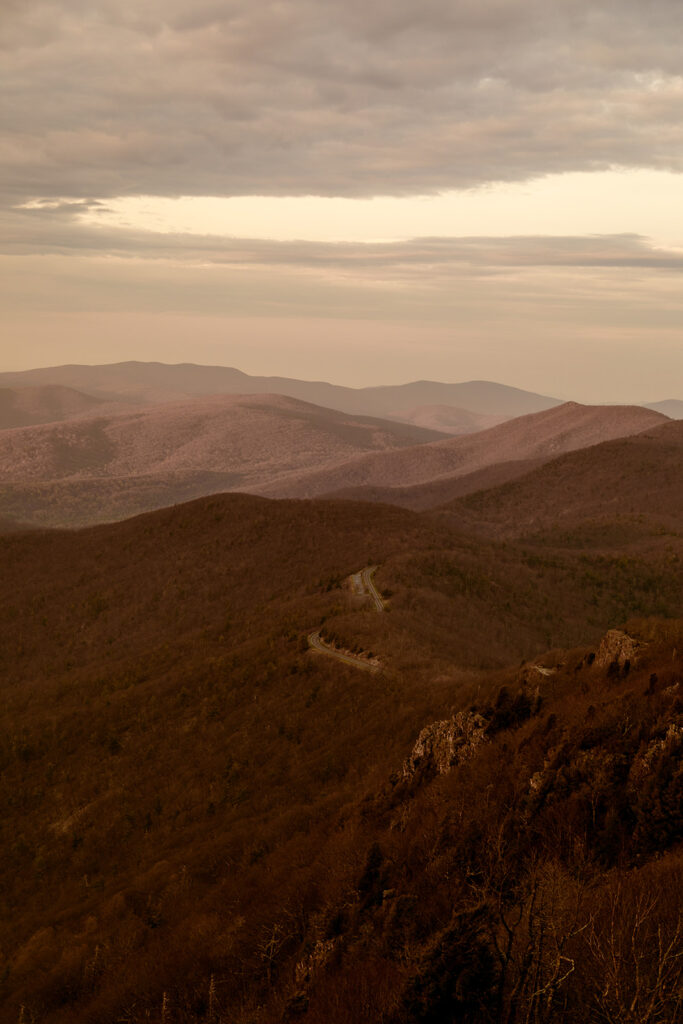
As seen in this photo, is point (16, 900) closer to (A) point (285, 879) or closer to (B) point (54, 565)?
(A) point (285, 879)

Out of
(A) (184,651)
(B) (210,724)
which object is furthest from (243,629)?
(B) (210,724)

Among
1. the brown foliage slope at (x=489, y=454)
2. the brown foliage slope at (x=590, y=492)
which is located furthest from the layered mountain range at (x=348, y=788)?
the brown foliage slope at (x=489, y=454)

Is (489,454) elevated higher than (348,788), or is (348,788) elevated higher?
(348,788)

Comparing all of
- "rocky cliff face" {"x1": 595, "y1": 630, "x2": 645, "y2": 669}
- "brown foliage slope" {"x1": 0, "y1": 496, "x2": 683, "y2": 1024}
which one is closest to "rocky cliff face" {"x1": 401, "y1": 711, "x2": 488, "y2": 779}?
"brown foliage slope" {"x1": 0, "y1": 496, "x2": 683, "y2": 1024}

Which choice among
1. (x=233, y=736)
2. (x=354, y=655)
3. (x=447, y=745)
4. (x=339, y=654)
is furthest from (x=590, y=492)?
(x=447, y=745)

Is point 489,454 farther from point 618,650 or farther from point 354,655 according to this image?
point 618,650

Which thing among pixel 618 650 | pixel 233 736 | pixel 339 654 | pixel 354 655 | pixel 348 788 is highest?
Result: pixel 618 650
